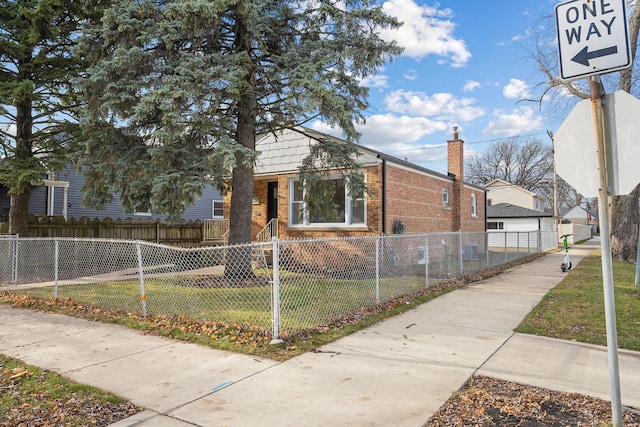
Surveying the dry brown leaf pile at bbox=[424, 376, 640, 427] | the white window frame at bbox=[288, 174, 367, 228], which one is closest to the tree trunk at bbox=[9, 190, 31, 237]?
the white window frame at bbox=[288, 174, 367, 228]

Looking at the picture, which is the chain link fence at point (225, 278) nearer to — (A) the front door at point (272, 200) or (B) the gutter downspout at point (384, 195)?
(B) the gutter downspout at point (384, 195)

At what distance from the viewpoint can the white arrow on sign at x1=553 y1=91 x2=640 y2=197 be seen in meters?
2.86

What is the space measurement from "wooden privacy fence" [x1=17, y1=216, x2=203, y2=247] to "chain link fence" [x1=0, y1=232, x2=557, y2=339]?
2689 millimetres

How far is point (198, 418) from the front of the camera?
3266 millimetres

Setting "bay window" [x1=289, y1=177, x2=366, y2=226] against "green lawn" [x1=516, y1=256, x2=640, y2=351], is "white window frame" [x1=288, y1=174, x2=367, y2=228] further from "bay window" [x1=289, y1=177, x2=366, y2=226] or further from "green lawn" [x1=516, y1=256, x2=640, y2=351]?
"green lawn" [x1=516, y1=256, x2=640, y2=351]

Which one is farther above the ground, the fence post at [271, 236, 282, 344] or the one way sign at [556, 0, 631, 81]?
the one way sign at [556, 0, 631, 81]

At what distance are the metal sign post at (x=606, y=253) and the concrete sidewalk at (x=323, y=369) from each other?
894 mm

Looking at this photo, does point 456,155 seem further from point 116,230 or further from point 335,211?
point 116,230

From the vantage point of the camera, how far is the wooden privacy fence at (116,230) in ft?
41.8

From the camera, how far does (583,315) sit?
6.78 m

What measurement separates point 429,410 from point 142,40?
819 centimetres

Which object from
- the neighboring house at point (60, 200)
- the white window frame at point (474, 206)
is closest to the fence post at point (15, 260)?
the neighboring house at point (60, 200)

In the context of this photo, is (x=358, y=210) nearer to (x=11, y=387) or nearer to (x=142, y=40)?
(x=142, y=40)

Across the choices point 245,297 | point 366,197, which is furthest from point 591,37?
point 366,197
